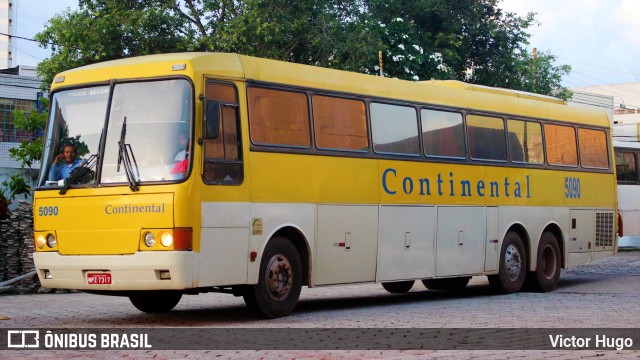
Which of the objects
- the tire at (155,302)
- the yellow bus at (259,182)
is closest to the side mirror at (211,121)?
the yellow bus at (259,182)

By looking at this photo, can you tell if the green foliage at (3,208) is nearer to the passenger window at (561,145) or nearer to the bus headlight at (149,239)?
the bus headlight at (149,239)

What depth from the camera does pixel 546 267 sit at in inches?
830

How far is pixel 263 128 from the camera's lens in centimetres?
1437

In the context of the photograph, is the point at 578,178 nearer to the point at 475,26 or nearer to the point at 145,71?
the point at 145,71

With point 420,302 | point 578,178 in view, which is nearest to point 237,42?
point 578,178

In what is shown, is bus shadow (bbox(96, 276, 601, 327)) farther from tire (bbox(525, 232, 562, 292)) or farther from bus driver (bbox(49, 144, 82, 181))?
bus driver (bbox(49, 144, 82, 181))

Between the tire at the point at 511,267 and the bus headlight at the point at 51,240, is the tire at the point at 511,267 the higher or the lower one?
the lower one

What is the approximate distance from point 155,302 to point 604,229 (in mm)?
10654

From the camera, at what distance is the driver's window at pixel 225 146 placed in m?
13.5

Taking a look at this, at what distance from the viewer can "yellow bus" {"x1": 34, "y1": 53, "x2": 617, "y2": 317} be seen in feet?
43.6

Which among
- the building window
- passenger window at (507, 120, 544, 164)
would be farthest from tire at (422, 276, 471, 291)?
the building window

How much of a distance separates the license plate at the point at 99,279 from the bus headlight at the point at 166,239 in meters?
0.82

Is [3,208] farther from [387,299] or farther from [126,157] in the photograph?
[126,157]

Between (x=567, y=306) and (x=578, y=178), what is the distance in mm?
5914
